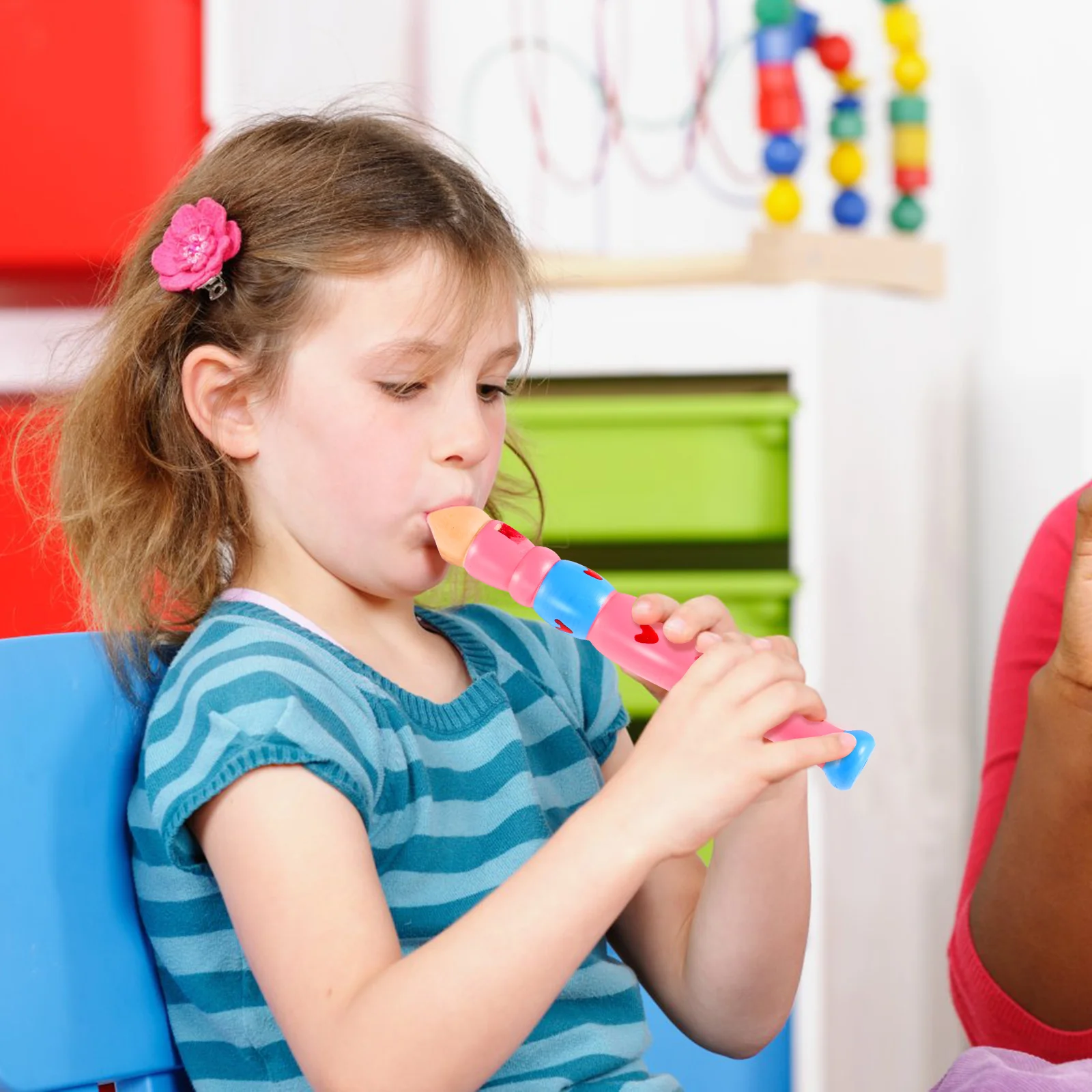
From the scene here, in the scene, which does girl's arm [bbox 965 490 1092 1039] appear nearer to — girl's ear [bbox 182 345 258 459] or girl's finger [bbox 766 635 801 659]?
girl's finger [bbox 766 635 801 659]

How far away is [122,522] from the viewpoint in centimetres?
76

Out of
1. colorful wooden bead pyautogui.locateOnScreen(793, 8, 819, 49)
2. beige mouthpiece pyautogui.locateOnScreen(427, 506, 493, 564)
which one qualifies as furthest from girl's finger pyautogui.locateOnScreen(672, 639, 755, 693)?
colorful wooden bead pyautogui.locateOnScreen(793, 8, 819, 49)

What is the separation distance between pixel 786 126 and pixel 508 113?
500 mm

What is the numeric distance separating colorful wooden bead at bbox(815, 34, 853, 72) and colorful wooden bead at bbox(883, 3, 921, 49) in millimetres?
58

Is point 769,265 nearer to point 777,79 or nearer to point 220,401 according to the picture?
point 777,79

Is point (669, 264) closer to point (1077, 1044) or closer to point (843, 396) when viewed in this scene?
point (843, 396)

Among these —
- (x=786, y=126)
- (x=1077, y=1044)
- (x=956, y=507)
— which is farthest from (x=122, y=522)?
(x=956, y=507)

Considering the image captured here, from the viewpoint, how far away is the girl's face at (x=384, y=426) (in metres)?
0.68

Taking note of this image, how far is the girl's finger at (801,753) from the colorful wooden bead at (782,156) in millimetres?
1051

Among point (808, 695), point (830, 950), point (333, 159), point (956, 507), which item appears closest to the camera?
point (808, 695)

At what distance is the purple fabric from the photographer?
609mm

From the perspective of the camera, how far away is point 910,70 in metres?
1.59

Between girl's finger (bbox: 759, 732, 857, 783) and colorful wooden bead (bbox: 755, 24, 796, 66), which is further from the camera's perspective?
colorful wooden bead (bbox: 755, 24, 796, 66)

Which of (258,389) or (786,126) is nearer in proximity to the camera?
(258,389)
